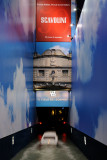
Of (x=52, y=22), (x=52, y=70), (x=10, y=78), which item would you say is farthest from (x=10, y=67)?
(x=52, y=22)

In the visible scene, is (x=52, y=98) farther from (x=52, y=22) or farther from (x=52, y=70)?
(x=52, y=22)

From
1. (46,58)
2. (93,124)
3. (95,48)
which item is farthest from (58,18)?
(93,124)

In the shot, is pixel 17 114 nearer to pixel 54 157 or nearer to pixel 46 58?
pixel 54 157

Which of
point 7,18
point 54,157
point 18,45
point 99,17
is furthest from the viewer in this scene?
point 18,45

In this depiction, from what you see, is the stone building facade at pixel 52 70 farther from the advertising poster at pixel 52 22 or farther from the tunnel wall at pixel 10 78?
the tunnel wall at pixel 10 78

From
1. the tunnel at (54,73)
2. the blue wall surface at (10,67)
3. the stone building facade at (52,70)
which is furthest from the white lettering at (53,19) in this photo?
the blue wall surface at (10,67)

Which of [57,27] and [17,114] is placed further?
[57,27]

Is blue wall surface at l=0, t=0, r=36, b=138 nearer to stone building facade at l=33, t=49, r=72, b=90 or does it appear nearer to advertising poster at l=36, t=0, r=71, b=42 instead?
advertising poster at l=36, t=0, r=71, b=42

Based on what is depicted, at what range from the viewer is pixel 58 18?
20.8 metres

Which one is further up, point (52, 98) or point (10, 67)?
point (10, 67)

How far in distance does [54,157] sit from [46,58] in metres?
11.0

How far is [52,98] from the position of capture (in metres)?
21.2

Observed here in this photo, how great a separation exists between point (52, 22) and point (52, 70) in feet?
15.9

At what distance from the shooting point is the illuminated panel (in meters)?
21.1
